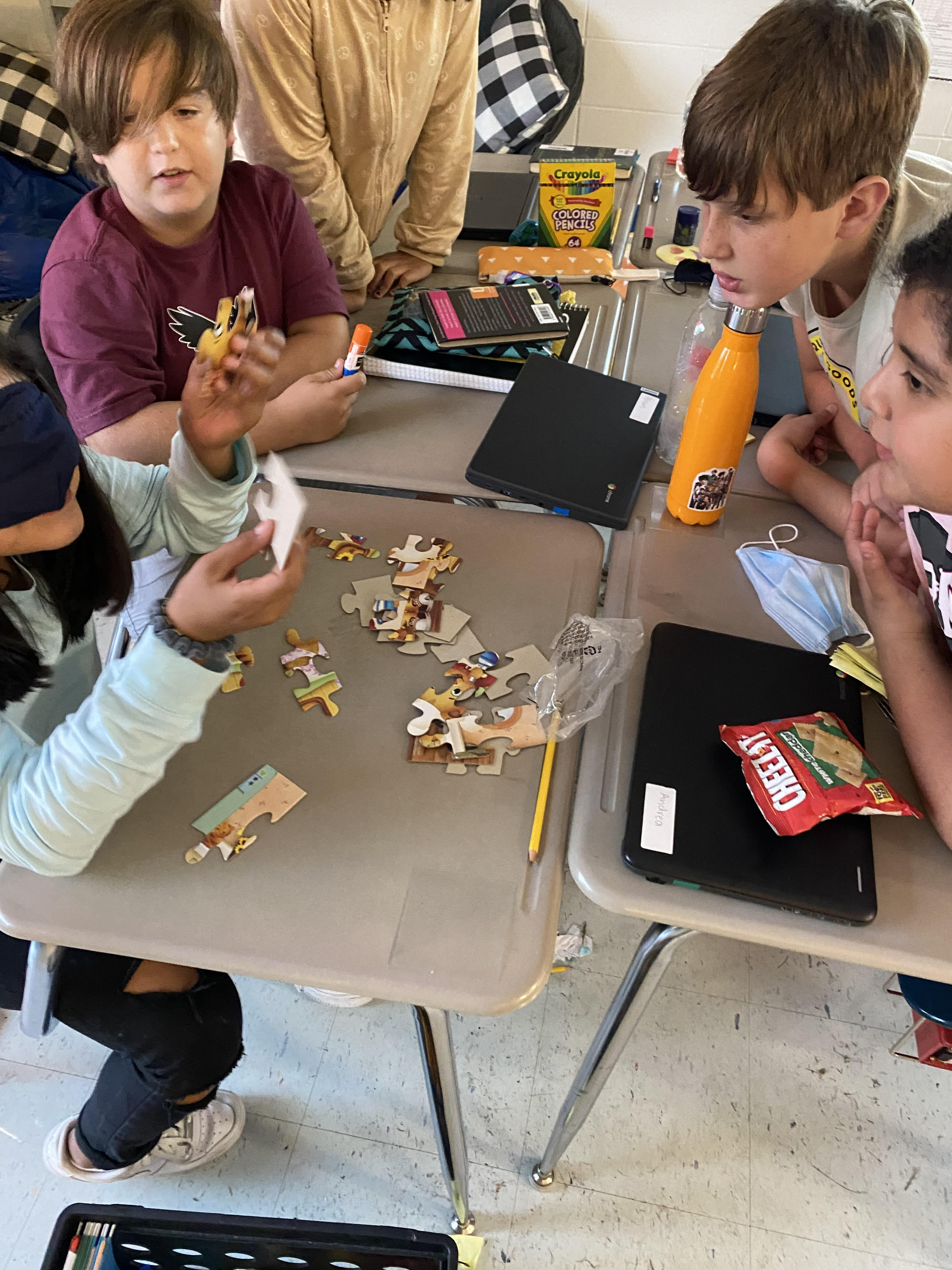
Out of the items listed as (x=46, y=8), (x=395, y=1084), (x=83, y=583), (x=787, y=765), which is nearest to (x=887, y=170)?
(x=787, y=765)

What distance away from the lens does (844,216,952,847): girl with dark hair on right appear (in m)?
0.82

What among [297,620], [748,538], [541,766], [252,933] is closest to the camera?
[252,933]

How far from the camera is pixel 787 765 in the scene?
80cm

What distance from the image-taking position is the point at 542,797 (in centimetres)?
83

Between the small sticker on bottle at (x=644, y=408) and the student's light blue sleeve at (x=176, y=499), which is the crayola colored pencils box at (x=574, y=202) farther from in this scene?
the student's light blue sleeve at (x=176, y=499)

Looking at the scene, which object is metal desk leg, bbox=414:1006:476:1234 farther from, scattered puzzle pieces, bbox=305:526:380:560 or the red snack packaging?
scattered puzzle pieces, bbox=305:526:380:560

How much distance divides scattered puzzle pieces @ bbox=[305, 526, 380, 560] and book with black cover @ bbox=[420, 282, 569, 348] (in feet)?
1.50

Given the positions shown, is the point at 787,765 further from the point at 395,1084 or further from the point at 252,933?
the point at 395,1084

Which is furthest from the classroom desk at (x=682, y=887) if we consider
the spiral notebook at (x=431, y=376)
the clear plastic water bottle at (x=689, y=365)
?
the spiral notebook at (x=431, y=376)

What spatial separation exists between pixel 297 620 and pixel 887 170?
0.96m

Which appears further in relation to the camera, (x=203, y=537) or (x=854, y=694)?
(x=203, y=537)

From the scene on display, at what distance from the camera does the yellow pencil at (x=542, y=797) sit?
2.61 ft

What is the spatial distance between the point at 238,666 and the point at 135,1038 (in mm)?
466

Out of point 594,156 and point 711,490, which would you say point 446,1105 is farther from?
point 594,156
